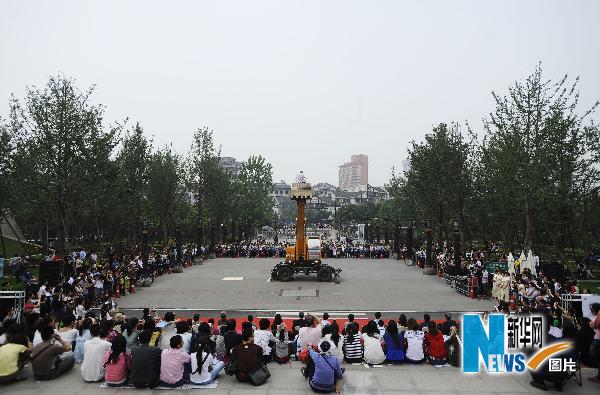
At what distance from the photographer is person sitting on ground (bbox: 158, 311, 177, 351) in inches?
423

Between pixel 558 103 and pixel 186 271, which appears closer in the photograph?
pixel 558 103

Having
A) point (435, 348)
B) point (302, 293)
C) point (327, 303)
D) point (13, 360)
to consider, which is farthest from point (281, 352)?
point (302, 293)

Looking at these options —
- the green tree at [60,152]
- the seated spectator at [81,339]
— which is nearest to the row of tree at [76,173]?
the green tree at [60,152]

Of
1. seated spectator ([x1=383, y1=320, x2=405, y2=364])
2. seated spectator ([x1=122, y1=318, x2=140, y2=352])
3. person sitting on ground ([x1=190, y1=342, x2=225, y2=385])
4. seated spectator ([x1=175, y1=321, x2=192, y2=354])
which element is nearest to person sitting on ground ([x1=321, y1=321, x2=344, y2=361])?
seated spectator ([x1=383, y1=320, x2=405, y2=364])

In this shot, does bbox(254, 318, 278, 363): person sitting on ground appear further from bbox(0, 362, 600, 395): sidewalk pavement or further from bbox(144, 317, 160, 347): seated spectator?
bbox(144, 317, 160, 347): seated spectator

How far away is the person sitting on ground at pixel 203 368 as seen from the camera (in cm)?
975

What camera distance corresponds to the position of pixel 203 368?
9.80 metres

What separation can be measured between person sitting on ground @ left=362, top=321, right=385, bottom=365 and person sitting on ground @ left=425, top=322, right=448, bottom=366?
3.39ft

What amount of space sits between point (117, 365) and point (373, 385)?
16.2ft

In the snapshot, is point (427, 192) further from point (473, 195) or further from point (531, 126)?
point (531, 126)

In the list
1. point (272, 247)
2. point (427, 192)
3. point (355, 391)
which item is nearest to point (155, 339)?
point (355, 391)

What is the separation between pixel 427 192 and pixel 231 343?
32.8 metres

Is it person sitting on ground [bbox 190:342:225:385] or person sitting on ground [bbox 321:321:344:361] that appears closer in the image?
person sitting on ground [bbox 190:342:225:385]

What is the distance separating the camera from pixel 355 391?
372 inches
